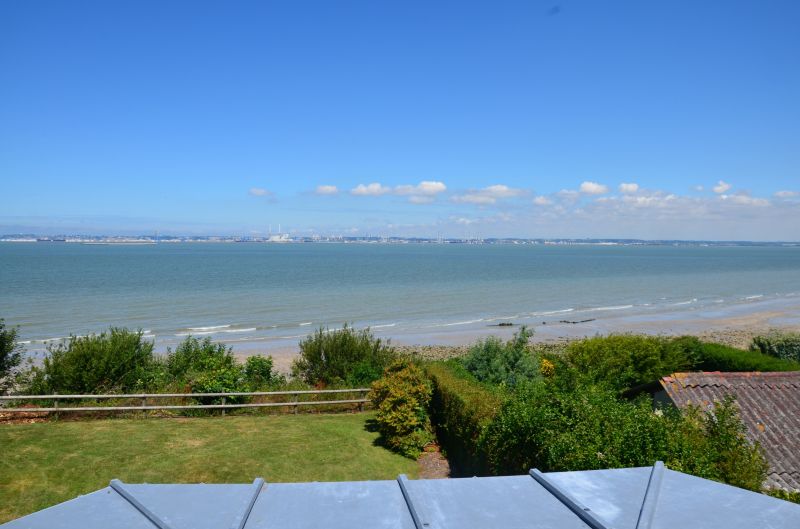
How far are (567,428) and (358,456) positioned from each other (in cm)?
697

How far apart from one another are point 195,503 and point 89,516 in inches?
21.0

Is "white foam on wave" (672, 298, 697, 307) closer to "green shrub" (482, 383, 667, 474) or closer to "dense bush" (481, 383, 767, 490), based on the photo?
"dense bush" (481, 383, 767, 490)

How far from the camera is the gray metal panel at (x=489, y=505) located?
10.1 feet

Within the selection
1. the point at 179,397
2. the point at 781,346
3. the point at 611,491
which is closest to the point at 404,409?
the point at 179,397

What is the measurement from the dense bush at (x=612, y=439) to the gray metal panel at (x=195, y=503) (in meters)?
4.39

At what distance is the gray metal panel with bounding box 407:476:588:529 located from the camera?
10.1 ft

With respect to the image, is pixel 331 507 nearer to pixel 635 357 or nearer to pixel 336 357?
pixel 336 357

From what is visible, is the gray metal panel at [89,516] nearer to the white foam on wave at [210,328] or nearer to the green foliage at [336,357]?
the green foliage at [336,357]

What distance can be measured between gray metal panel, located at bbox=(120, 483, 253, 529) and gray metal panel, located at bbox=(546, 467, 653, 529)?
1.99m

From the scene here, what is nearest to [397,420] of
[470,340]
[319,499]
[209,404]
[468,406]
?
[468,406]

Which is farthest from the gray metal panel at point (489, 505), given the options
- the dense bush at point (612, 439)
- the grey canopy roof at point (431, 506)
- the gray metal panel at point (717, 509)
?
the dense bush at point (612, 439)

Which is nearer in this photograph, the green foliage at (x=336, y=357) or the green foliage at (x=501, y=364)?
the green foliage at (x=501, y=364)

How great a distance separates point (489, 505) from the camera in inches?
130

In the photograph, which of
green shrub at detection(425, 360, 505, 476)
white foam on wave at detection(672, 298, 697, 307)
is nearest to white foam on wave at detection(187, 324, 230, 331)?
green shrub at detection(425, 360, 505, 476)
